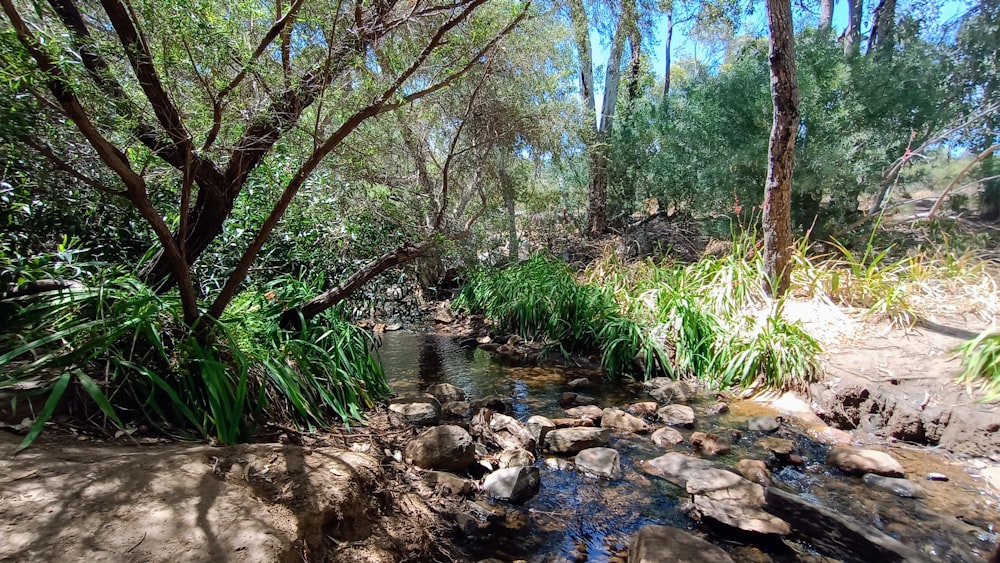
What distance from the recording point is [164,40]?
205 centimetres

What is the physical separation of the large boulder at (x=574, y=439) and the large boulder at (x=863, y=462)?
1.49 meters

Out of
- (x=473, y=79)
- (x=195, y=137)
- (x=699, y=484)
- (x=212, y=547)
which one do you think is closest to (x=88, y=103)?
(x=195, y=137)

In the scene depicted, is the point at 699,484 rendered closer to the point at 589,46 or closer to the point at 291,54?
the point at 291,54

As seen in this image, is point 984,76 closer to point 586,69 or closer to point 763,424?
point 586,69

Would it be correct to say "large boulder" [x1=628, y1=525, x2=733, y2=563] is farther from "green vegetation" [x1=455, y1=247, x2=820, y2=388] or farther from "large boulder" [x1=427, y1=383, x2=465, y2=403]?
"green vegetation" [x1=455, y1=247, x2=820, y2=388]

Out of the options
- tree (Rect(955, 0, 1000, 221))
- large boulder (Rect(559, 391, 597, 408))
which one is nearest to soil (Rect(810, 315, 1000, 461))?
large boulder (Rect(559, 391, 597, 408))

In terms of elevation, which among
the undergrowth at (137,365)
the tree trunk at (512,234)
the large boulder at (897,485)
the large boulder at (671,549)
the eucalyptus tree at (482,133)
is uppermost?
the eucalyptus tree at (482,133)

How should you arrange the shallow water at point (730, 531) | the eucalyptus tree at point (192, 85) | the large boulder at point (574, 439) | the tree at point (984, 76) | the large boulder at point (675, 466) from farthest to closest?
the tree at point (984, 76) → the large boulder at point (574, 439) → the large boulder at point (675, 466) → the shallow water at point (730, 531) → the eucalyptus tree at point (192, 85)

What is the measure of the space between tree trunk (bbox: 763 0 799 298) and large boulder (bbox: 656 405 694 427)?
2.00m

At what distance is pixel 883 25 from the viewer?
9664 mm

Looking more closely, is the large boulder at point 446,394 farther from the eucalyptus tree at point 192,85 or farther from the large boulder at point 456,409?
the eucalyptus tree at point 192,85

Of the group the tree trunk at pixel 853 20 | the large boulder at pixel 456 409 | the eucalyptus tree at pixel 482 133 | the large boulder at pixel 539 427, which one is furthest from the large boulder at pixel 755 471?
the tree trunk at pixel 853 20

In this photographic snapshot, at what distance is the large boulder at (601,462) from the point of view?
3064mm

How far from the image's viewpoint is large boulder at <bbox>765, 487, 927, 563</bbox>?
84.8 inches
